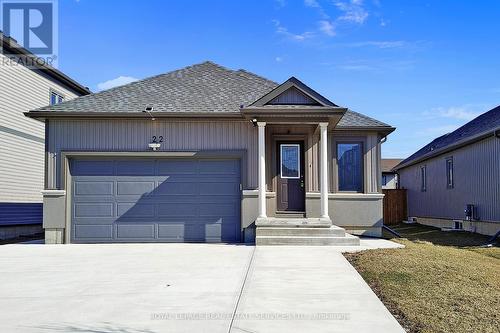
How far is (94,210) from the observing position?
12.6m

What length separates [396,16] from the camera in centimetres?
1143

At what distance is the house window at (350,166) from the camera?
534 inches

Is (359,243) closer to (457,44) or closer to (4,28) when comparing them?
(457,44)

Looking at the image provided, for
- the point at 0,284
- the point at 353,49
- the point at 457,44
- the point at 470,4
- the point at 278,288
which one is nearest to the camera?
the point at 278,288

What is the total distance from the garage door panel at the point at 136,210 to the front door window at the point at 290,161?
13.0 feet

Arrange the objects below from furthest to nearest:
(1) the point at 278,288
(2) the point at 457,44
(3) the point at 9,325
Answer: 1. (2) the point at 457,44
2. (1) the point at 278,288
3. (3) the point at 9,325

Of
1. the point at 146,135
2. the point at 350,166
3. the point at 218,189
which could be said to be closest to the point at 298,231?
the point at 218,189

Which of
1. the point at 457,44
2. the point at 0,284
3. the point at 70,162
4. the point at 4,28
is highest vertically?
the point at 4,28

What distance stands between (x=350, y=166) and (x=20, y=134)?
12176 mm

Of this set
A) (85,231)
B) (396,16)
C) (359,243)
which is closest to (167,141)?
(85,231)

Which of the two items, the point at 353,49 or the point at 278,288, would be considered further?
the point at 353,49

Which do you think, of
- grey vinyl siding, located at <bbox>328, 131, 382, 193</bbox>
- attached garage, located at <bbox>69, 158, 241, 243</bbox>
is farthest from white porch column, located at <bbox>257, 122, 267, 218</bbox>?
grey vinyl siding, located at <bbox>328, 131, 382, 193</bbox>

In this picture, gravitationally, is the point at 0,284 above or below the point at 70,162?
below

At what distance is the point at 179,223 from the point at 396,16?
8004mm
